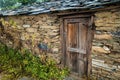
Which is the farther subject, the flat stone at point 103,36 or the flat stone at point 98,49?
the flat stone at point 98,49

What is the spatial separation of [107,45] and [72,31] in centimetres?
139

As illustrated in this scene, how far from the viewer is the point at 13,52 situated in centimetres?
741

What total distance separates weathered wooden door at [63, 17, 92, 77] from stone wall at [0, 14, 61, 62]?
15.1 inches

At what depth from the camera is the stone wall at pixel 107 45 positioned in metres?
4.03

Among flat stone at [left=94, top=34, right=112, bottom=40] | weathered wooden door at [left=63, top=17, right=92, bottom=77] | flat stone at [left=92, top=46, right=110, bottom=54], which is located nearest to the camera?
flat stone at [left=94, top=34, right=112, bottom=40]

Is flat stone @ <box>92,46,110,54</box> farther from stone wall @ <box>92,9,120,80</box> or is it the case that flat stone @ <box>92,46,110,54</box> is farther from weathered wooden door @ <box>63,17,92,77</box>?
weathered wooden door @ <box>63,17,92,77</box>

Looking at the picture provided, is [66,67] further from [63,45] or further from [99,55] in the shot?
[99,55]

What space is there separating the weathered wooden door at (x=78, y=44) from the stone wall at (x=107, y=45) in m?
0.33

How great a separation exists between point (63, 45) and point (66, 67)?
82 centimetres

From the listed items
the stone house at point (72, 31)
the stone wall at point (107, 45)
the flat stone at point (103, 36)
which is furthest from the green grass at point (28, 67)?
the flat stone at point (103, 36)

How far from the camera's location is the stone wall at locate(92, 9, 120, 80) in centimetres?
403

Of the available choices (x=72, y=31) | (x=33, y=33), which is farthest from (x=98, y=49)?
(x=33, y=33)

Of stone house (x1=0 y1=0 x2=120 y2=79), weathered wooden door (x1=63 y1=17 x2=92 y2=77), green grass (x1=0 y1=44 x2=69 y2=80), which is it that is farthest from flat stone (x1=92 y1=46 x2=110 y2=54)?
green grass (x1=0 y1=44 x2=69 y2=80)

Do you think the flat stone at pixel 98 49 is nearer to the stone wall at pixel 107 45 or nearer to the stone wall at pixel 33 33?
the stone wall at pixel 107 45
